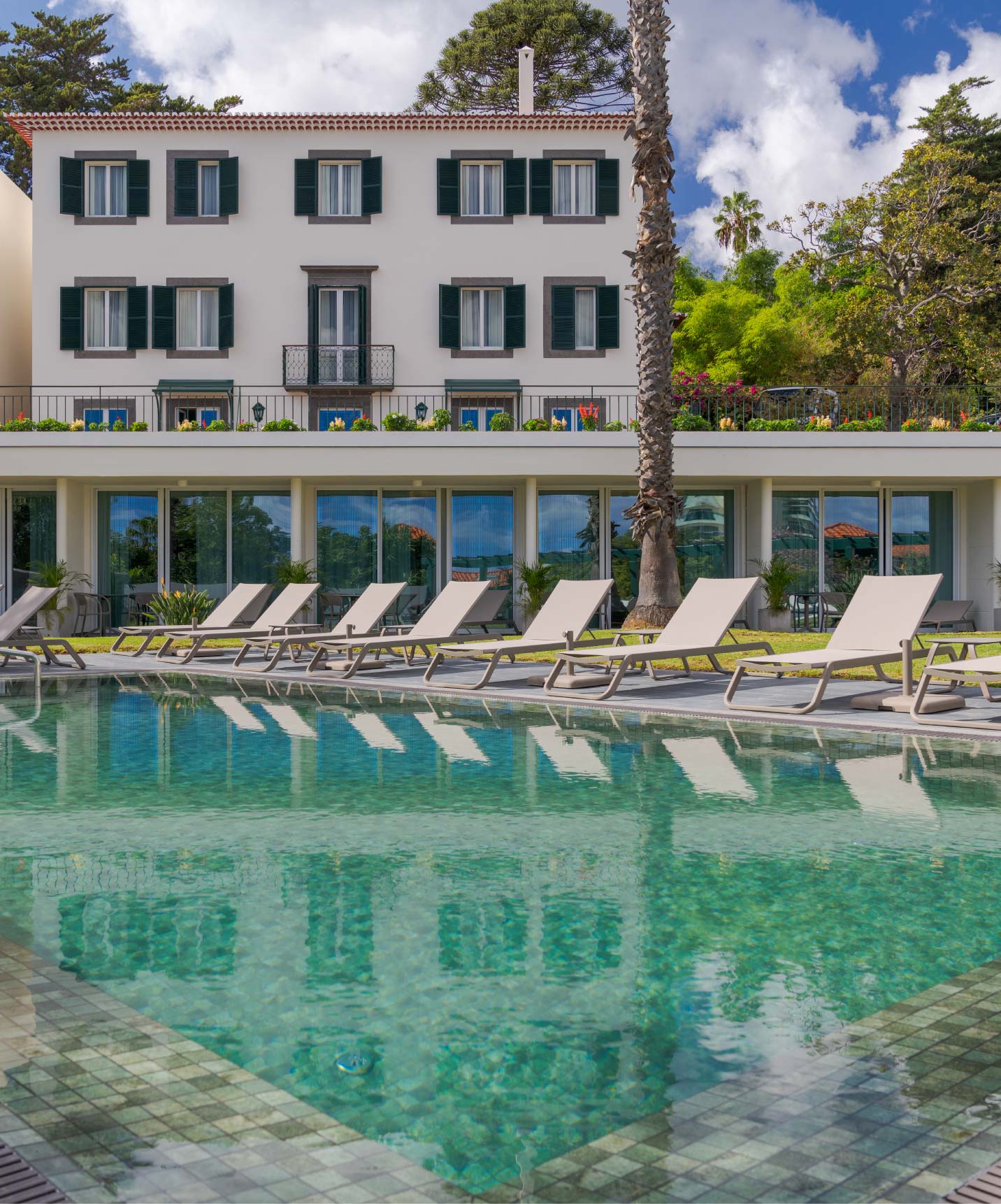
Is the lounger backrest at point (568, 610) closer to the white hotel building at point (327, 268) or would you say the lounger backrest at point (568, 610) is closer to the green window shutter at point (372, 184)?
the white hotel building at point (327, 268)

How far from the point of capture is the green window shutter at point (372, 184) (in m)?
25.2

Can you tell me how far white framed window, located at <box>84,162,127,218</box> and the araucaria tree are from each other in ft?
50.2

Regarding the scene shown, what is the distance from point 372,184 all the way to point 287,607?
501 inches

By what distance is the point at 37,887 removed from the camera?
478 cm

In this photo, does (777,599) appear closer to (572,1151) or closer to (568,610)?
(568,610)

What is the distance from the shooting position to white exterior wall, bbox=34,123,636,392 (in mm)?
25250

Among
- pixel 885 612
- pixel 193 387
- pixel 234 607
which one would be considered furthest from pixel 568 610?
pixel 193 387

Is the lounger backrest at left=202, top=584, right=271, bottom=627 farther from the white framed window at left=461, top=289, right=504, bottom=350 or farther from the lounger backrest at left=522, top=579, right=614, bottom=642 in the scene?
the white framed window at left=461, top=289, right=504, bottom=350

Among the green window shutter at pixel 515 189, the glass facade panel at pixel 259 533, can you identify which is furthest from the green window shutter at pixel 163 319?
the green window shutter at pixel 515 189

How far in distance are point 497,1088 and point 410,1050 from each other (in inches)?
12.0

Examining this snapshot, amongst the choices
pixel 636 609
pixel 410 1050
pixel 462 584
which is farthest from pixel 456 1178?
pixel 636 609

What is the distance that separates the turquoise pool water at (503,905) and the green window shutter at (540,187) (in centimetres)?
1906

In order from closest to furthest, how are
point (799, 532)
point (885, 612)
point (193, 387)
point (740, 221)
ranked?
point (885, 612), point (799, 532), point (193, 387), point (740, 221)

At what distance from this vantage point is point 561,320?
2525 cm
